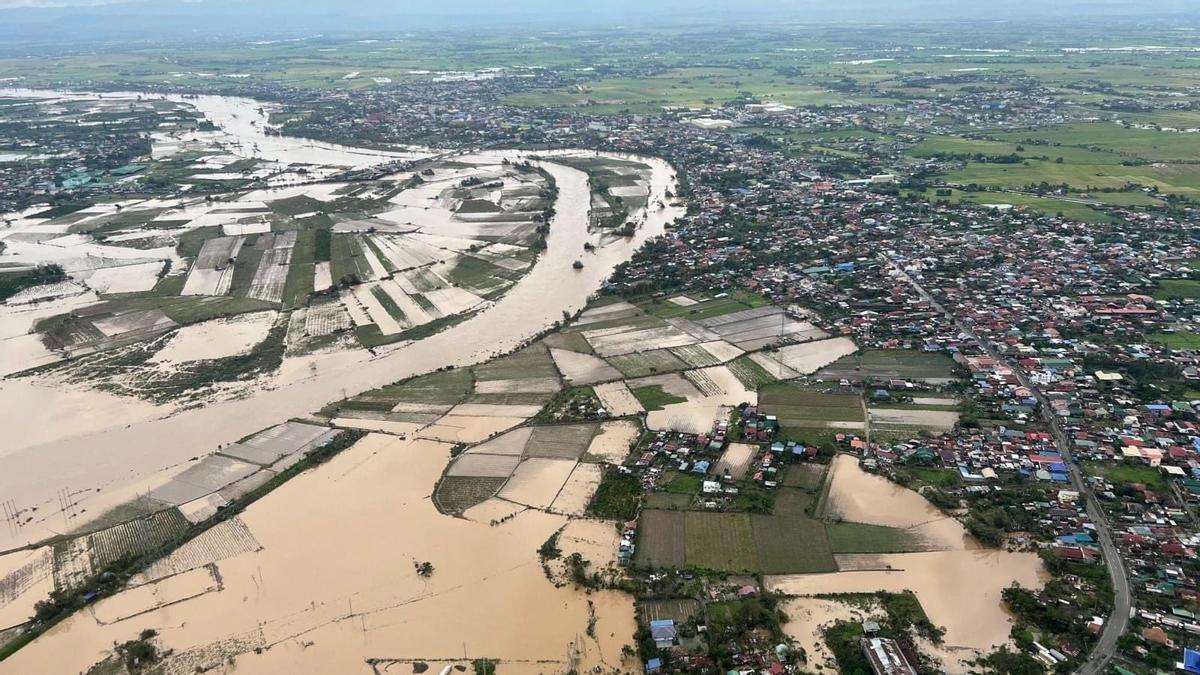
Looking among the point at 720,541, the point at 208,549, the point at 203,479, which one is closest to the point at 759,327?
the point at 720,541

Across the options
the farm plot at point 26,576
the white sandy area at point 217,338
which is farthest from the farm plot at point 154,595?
the white sandy area at point 217,338

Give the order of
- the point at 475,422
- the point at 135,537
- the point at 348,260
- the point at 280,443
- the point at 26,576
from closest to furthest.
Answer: the point at 26,576 < the point at 135,537 < the point at 280,443 < the point at 475,422 < the point at 348,260

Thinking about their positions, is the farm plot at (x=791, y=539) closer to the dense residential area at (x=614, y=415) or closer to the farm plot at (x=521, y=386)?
the dense residential area at (x=614, y=415)

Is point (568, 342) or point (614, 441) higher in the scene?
point (568, 342)

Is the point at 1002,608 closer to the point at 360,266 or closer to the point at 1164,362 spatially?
the point at 1164,362

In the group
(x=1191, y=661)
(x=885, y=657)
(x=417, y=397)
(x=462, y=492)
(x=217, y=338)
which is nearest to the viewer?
(x=1191, y=661)

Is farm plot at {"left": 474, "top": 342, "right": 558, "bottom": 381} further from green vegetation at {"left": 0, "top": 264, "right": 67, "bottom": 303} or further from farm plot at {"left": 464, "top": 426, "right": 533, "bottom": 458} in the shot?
green vegetation at {"left": 0, "top": 264, "right": 67, "bottom": 303}

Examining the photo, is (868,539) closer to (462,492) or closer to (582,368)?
(462,492)
